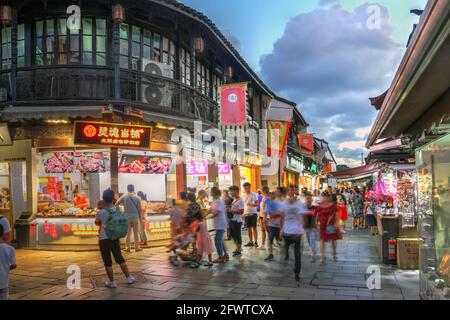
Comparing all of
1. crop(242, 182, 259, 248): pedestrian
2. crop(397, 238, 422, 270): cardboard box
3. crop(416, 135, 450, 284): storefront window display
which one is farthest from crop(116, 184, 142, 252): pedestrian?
crop(416, 135, 450, 284): storefront window display

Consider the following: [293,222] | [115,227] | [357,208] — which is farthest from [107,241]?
[357,208]

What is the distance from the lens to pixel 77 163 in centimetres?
1258

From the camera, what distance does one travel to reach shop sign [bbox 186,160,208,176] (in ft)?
50.2

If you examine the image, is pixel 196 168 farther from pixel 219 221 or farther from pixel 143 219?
pixel 219 221

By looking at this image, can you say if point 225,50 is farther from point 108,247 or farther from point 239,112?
point 108,247

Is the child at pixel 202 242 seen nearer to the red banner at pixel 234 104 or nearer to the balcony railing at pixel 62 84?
the balcony railing at pixel 62 84

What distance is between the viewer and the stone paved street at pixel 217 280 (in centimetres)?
709

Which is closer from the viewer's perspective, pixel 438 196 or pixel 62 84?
pixel 438 196

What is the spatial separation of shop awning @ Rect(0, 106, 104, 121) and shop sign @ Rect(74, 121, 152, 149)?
0.98 ft

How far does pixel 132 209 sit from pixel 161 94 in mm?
4132

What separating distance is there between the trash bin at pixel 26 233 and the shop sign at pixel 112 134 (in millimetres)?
3181

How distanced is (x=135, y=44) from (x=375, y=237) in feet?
36.7
